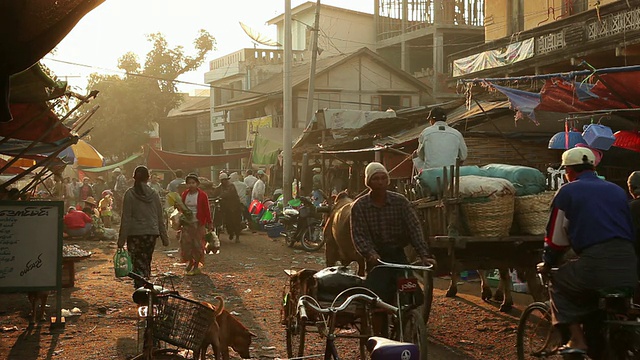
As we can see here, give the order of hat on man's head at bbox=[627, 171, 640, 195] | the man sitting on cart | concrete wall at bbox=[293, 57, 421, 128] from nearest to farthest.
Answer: the man sitting on cart, hat on man's head at bbox=[627, 171, 640, 195], concrete wall at bbox=[293, 57, 421, 128]

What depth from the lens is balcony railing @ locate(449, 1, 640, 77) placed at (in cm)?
1669

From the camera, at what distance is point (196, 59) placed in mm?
55562

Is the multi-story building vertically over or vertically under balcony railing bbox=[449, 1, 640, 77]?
over

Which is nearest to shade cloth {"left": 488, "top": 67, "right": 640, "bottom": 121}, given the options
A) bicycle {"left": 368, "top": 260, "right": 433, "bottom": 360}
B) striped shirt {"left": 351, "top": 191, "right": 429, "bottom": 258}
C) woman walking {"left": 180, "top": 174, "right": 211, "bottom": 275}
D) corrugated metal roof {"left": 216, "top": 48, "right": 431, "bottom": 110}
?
striped shirt {"left": 351, "top": 191, "right": 429, "bottom": 258}

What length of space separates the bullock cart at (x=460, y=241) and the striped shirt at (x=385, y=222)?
1602mm

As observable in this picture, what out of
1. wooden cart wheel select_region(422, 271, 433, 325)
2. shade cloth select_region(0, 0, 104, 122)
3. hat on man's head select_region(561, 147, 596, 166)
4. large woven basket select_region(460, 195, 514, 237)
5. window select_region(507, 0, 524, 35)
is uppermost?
window select_region(507, 0, 524, 35)

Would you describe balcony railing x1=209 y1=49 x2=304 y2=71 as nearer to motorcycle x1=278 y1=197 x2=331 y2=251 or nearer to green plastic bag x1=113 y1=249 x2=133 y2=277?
motorcycle x1=278 y1=197 x2=331 y2=251

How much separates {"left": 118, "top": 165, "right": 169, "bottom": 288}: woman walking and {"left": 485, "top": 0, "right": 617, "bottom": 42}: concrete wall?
1407 centimetres

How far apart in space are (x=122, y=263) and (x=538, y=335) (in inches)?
238

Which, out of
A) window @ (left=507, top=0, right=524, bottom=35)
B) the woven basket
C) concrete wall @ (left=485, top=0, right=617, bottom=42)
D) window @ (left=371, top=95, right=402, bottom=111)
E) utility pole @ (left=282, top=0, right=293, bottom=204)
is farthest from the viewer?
window @ (left=371, top=95, right=402, bottom=111)

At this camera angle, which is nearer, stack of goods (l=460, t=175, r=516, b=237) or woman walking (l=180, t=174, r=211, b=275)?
stack of goods (l=460, t=175, r=516, b=237)

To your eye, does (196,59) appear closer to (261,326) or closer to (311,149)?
(311,149)

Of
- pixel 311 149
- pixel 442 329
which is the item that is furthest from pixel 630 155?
pixel 311 149

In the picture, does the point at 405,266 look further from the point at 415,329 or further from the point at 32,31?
the point at 32,31
